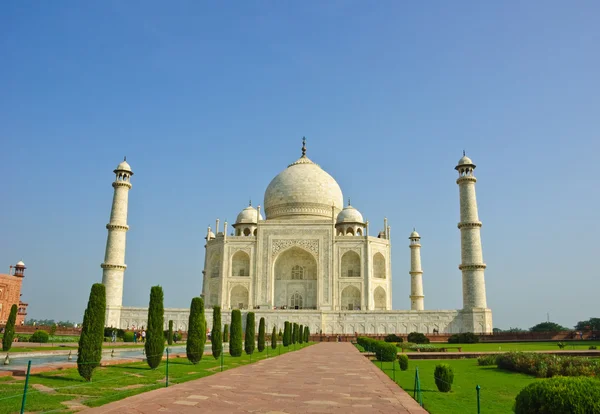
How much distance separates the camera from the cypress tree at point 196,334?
11305mm

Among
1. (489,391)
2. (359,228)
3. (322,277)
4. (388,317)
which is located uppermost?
(359,228)

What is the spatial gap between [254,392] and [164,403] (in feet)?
4.86

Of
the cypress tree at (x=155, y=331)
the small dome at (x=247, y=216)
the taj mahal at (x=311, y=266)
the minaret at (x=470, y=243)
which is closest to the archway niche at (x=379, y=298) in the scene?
the taj mahal at (x=311, y=266)

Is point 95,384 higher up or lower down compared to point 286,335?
lower down

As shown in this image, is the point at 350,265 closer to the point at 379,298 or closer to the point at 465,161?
the point at 379,298

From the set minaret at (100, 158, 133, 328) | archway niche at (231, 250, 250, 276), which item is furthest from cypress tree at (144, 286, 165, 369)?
archway niche at (231, 250, 250, 276)

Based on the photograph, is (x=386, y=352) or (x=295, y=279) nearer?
(x=386, y=352)

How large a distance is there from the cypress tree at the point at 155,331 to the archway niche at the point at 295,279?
65.7 ft

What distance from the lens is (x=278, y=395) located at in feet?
22.7

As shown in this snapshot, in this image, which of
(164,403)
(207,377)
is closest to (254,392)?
(164,403)

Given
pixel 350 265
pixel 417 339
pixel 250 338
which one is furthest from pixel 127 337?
pixel 350 265

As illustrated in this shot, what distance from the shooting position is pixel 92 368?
8.22 meters

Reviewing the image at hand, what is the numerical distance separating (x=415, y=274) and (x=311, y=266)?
23.6ft

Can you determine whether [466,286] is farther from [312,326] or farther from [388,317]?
[312,326]
